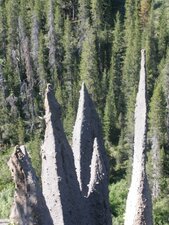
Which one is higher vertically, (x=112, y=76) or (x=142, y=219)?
(x=112, y=76)

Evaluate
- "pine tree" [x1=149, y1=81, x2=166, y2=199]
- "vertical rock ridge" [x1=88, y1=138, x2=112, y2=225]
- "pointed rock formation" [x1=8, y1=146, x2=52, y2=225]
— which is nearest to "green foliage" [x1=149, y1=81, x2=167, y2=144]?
"pine tree" [x1=149, y1=81, x2=166, y2=199]

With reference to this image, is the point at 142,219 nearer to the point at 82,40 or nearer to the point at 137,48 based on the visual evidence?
the point at 137,48

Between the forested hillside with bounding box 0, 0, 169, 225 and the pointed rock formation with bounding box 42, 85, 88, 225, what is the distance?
37566 millimetres

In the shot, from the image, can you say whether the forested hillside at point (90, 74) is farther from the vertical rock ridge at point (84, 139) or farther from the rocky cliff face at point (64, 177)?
the rocky cliff face at point (64, 177)

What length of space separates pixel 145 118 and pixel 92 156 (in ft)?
7.27

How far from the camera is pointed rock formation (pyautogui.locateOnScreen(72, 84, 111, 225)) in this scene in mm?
14500

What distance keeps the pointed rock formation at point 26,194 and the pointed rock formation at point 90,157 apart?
9.97ft

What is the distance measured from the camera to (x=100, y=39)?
79625mm

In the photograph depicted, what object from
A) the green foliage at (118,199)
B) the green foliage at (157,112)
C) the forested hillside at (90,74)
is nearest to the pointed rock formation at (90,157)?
the green foliage at (118,199)

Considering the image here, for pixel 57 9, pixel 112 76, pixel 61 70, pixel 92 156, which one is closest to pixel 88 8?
pixel 57 9

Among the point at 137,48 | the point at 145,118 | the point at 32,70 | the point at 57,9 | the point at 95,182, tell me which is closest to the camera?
the point at 145,118

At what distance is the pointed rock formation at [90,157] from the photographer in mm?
14500

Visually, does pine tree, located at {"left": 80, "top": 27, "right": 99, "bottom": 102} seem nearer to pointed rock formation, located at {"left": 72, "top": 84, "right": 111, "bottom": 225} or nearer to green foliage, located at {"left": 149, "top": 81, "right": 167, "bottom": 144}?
green foliage, located at {"left": 149, "top": 81, "right": 167, "bottom": 144}

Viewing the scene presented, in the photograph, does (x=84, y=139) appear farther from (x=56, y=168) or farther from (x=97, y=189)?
(x=56, y=168)
